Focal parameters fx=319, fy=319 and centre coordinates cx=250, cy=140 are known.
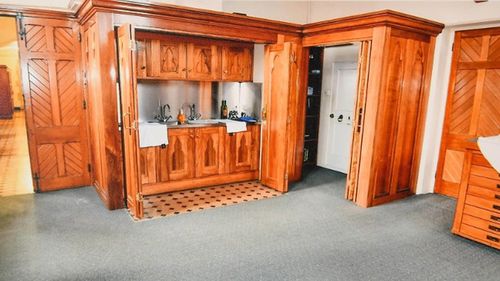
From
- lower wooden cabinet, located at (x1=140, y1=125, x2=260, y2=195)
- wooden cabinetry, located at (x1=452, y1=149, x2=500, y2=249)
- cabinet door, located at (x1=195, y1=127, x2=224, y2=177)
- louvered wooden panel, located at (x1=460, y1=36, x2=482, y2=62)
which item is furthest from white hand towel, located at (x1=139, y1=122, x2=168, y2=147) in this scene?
louvered wooden panel, located at (x1=460, y1=36, x2=482, y2=62)

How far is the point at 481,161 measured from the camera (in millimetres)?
3232

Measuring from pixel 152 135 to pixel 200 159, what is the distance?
835mm

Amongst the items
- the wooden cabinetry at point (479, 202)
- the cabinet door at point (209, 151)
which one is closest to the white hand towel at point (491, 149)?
the wooden cabinetry at point (479, 202)

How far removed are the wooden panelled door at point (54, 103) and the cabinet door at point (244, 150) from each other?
2154mm

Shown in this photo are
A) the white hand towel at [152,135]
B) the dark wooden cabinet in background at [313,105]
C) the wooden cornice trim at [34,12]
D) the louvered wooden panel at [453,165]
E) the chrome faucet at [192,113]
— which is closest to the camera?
the wooden cornice trim at [34,12]

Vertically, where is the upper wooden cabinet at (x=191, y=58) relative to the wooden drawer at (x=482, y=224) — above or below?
above

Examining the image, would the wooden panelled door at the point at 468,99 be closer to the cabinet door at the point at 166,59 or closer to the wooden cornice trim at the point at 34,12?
the cabinet door at the point at 166,59

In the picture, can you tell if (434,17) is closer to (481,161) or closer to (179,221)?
(481,161)

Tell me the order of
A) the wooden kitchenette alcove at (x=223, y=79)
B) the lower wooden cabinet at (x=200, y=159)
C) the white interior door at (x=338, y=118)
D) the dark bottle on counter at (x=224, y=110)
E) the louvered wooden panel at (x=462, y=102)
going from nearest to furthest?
the wooden kitchenette alcove at (x=223, y=79) → the louvered wooden panel at (x=462, y=102) → the lower wooden cabinet at (x=200, y=159) → the dark bottle on counter at (x=224, y=110) → the white interior door at (x=338, y=118)

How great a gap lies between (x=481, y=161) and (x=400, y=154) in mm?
1221

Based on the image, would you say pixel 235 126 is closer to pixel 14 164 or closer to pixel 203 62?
pixel 203 62

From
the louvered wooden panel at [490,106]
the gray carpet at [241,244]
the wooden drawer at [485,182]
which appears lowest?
the gray carpet at [241,244]

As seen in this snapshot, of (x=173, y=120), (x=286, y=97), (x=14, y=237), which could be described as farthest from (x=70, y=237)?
(x=286, y=97)

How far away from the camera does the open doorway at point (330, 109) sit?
5.70 m
